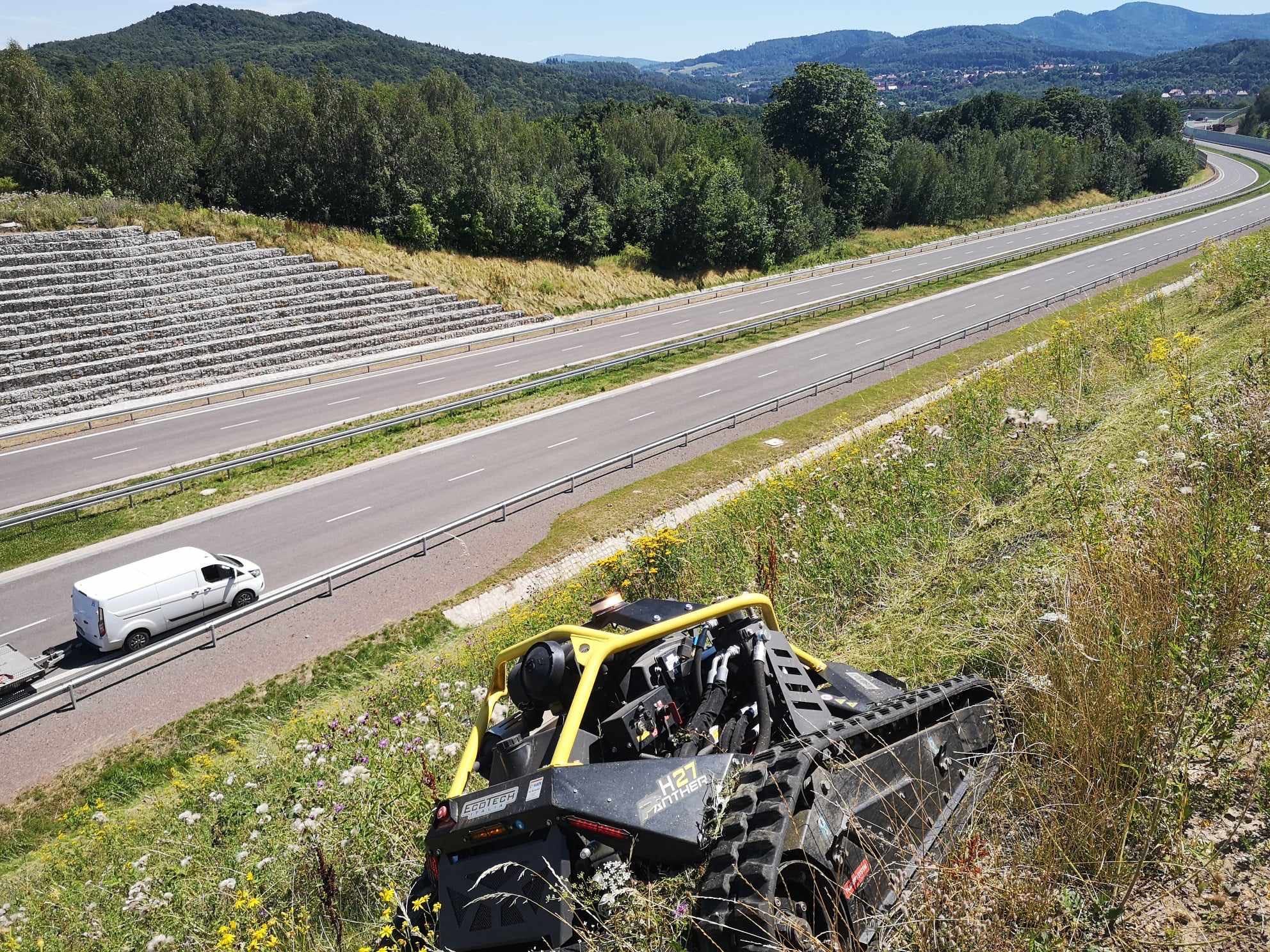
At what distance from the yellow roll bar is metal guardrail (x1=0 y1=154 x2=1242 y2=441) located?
2926 cm

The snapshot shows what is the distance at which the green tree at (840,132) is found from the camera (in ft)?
237

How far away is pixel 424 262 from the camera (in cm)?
4594

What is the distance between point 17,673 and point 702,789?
1426 centimetres

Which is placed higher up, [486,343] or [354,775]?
[354,775]

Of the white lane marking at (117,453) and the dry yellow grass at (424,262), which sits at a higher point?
the dry yellow grass at (424,262)

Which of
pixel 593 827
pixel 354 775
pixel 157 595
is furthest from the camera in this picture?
pixel 157 595

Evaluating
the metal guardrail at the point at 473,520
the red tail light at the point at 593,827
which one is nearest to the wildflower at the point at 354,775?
the red tail light at the point at 593,827

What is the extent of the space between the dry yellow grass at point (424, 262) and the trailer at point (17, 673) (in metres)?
30.9

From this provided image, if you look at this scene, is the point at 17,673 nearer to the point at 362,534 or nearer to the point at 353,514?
the point at 362,534

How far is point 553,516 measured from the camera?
19938 millimetres

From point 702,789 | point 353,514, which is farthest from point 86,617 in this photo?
point 702,789

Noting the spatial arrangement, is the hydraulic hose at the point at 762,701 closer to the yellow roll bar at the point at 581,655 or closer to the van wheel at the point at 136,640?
the yellow roll bar at the point at 581,655

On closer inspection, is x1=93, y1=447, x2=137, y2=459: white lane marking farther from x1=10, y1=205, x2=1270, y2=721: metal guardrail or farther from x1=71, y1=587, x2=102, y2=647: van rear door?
x1=10, y1=205, x2=1270, y2=721: metal guardrail

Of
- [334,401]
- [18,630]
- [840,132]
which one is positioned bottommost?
[18,630]
